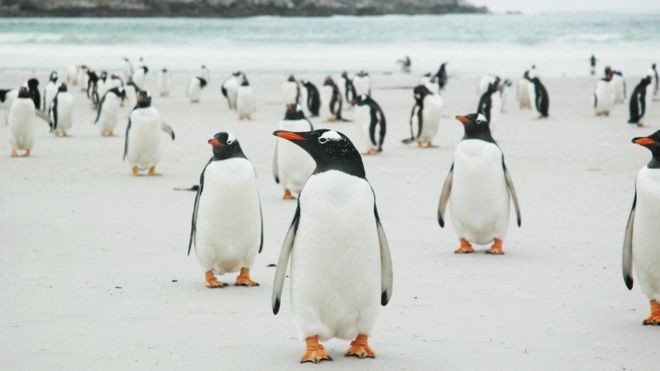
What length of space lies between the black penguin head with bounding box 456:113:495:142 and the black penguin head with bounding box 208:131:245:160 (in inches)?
68.3

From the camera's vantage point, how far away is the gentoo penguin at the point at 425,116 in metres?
14.6

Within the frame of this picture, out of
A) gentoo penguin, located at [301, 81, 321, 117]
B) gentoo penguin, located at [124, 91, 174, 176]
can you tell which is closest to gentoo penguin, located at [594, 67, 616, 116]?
gentoo penguin, located at [301, 81, 321, 117]

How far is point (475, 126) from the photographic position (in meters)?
7.02

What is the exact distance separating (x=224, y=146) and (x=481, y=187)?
2.05m

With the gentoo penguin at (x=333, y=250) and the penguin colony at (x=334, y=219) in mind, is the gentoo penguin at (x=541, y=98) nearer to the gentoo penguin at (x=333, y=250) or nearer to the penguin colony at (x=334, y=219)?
the penguin colony at (x=334, y=219)

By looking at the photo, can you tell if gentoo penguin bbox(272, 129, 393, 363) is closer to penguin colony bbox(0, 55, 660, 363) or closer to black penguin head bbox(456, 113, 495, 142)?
penguin colony bbox(0, 55, 660, 363)

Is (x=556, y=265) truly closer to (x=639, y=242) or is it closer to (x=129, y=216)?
(x=639, y=242)

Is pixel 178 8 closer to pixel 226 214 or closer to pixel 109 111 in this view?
pixel 109 111

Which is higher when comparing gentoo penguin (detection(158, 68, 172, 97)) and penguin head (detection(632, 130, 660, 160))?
penguin head (detection(632, 130, 660, 160))

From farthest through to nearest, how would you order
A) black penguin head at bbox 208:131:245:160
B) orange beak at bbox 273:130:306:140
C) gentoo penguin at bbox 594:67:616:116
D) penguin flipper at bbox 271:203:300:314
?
gentoo penguin at bbox 594:67:616:116 < black penguin head at bbox 208:131:245:160 < penguin flipper at bbox 271:203:300:314 < orange beak at bbox 273:130:306:140

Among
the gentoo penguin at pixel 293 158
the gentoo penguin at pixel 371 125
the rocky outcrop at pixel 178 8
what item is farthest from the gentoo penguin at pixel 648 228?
the rocky outcrop at pixel 178 8

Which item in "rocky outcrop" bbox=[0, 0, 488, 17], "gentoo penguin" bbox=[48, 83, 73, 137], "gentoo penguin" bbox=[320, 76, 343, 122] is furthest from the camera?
"rocky outcrop" bbox=[0, 0, 488, 17]

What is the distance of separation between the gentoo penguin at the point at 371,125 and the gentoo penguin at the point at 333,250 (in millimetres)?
9264

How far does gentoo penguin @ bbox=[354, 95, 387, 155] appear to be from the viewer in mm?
13578
